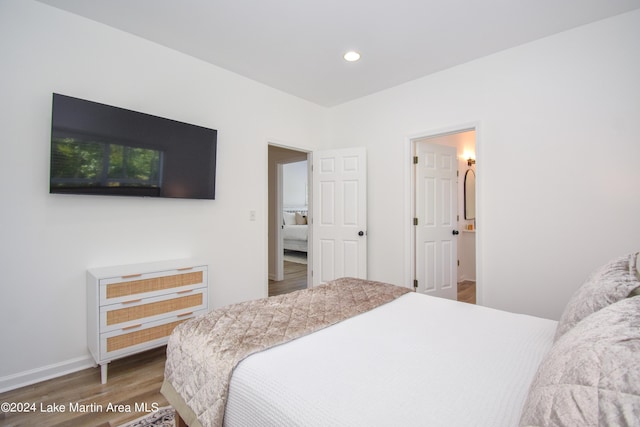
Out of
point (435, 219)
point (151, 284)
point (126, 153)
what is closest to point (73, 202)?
point (126, 153)

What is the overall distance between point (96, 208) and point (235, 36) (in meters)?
1.84

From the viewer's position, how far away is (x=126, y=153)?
2.43m

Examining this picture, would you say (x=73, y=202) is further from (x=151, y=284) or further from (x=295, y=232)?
(x=295, y=232)

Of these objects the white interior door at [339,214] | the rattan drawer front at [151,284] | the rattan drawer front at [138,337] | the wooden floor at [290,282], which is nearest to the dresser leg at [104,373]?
the rattan drawer front at [138,337]

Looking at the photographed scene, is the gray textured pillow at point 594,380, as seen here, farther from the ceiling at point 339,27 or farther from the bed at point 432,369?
the ceiling at point 339,27

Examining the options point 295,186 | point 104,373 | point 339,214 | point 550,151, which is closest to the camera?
point 104,373

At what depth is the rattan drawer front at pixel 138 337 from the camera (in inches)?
84.8

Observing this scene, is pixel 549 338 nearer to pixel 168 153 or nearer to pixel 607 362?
pixel 607 362

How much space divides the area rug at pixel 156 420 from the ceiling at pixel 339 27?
2.74 metres

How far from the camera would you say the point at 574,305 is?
45.4 inches

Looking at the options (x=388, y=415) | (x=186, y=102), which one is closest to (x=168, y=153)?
(x=186, y=102)

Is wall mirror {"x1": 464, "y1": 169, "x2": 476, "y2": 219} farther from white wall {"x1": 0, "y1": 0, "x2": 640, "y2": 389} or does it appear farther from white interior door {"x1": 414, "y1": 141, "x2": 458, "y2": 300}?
white wall {"x1": 0, "y1": 0, "x2": 640, "y2": 389}

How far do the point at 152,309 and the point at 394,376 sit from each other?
6.74 feet

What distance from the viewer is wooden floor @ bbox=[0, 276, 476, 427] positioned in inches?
69.7
